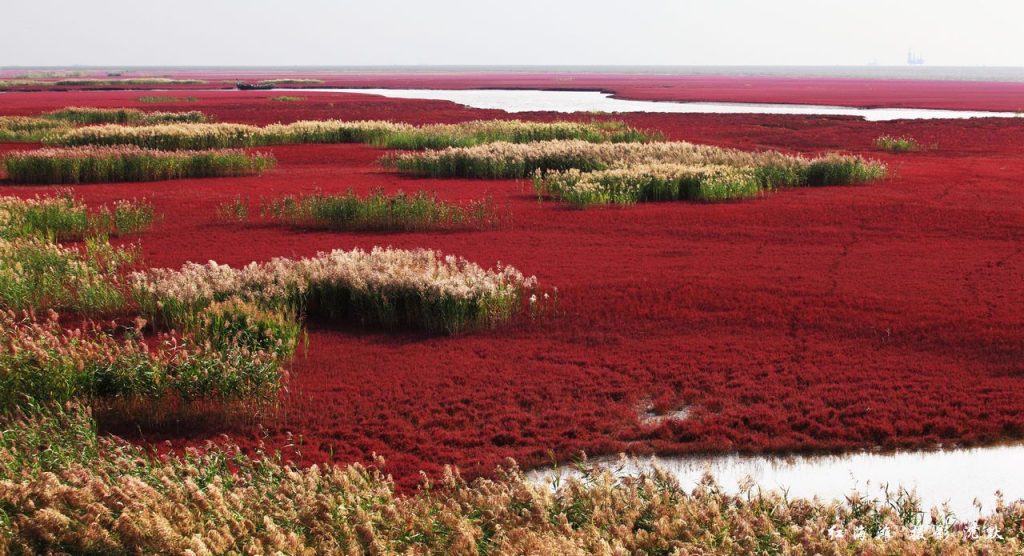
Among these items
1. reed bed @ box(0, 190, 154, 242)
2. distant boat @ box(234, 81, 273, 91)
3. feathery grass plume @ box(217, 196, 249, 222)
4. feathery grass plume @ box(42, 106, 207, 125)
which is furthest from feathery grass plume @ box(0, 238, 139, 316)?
distant boat @ box(234, 81, 273, 91)

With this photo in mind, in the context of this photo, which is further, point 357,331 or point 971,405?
point 357,331

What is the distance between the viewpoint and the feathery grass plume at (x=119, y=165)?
27500 millimetres

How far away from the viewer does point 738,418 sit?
902 centimetres

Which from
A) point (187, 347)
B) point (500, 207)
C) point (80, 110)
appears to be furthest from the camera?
point (80, 110)

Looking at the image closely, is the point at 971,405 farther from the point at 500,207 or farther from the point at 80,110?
the point at 80,110

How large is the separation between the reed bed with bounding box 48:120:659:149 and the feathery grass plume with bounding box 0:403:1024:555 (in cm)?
2906

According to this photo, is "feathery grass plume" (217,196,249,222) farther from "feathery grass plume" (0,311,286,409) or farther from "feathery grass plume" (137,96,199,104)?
"feathery grass plume" (137,96,199,104)

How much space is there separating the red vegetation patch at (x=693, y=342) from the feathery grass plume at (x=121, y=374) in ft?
1.55

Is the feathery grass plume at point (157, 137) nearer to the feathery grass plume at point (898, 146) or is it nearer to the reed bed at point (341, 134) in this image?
the reed bed at point (341, 134)

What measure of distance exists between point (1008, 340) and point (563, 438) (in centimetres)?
580

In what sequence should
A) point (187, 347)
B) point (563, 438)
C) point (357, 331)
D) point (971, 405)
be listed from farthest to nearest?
A: point (357, 331) → point (187, 347) → point (971, 405) → point (563, 438)

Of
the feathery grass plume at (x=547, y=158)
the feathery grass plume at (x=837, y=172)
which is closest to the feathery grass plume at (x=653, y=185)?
the feathery grass plume at (x=837, y=172)

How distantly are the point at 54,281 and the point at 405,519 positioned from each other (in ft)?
30.9

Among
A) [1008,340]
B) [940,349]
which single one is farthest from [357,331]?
[1008,340]
